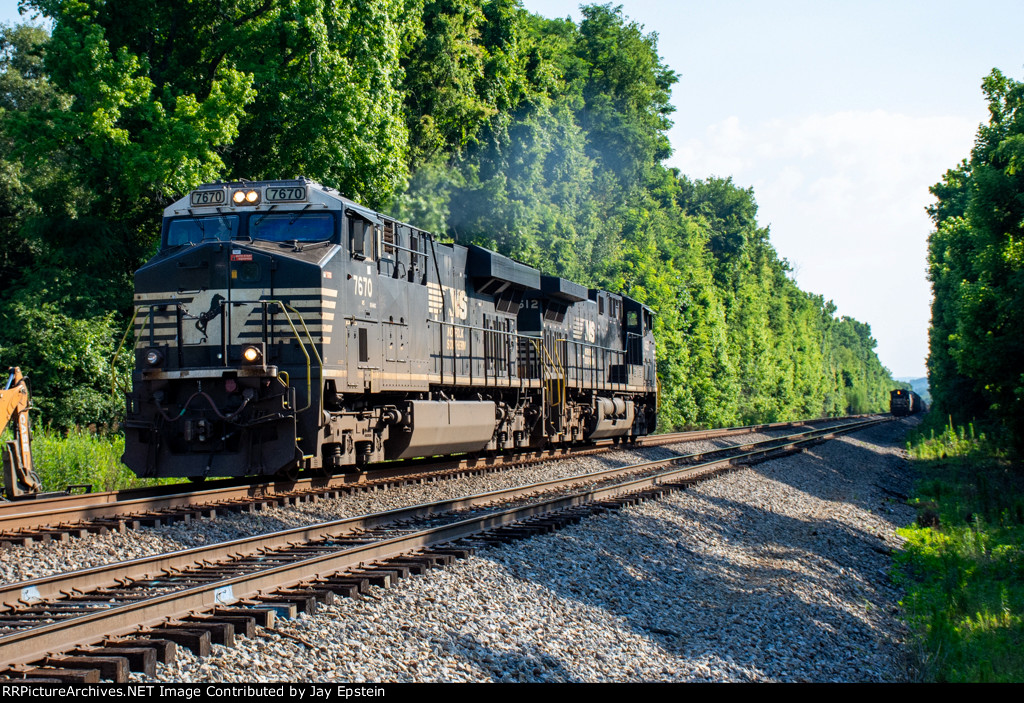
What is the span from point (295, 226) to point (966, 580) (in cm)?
942

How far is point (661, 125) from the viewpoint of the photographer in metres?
52.0

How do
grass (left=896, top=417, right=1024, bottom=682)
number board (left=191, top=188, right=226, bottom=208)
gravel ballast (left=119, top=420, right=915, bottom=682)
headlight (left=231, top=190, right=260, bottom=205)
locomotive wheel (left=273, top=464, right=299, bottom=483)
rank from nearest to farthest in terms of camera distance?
gravel ballast (left=119, top=420, right=915, bottom=682)
grass (left=896, top=417, right=1024, bottom=682)
headlight (left=231, top=190, right=260, bottom=205)
number board (left=191, top=188, right=226, bottom=208)
locomotive wheel (left=273, top=464, right=299, bottom=483)

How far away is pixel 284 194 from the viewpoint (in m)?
11.5

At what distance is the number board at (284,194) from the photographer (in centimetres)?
1151

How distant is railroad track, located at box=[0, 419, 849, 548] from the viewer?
27.9 ft

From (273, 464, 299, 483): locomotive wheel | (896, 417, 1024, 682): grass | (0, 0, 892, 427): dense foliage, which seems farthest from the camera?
(0, 0, 892, 427): dense foliage

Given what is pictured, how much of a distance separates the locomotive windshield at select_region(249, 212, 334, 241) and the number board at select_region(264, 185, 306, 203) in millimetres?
177

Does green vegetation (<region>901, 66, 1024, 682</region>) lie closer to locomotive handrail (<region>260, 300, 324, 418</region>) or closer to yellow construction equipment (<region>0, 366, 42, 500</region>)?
locomotive handrail (<region>260, 300, 324, 418</region>)

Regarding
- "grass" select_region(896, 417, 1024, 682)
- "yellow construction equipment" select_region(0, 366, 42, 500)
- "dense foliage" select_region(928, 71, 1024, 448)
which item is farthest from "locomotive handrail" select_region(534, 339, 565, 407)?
"yellow construction equipment" select_region(0, 366, 42, 500)

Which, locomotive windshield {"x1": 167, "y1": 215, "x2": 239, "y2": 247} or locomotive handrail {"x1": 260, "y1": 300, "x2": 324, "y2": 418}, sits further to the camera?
locomotive windshield {"x1": 167, "y1": 215, "x2": 239, "y2": 247}

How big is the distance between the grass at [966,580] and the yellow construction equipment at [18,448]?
9925 millimetres

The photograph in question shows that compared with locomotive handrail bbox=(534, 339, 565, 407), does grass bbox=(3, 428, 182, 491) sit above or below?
below

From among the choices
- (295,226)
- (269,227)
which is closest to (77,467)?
(269,227)
